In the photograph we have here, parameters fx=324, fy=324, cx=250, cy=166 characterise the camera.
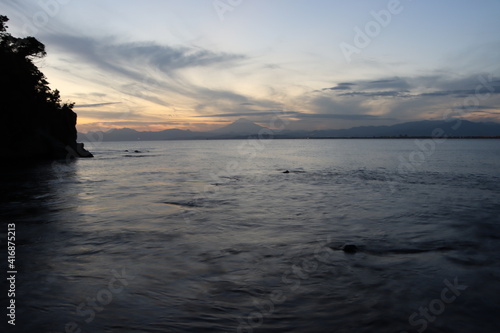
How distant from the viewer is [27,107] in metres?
44.3

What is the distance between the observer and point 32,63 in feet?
163

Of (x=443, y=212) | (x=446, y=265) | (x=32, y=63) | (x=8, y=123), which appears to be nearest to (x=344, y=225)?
(x=446, y=265)

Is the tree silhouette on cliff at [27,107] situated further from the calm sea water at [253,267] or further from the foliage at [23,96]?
the calm sea water at [253,267]

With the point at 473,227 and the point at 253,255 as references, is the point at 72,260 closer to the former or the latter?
the point at 253,255

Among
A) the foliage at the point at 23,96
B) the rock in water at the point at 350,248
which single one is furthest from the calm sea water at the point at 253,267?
the foliage at the point at 23,96

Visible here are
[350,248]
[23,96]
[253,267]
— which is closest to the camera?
[253,267]

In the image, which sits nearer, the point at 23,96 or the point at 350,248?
the point at 350,248

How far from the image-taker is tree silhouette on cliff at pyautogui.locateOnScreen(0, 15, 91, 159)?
40.5 metres

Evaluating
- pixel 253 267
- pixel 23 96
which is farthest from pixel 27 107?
pixel 253 267

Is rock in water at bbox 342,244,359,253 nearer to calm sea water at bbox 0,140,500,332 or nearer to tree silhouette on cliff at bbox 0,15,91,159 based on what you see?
calm sea water at bbox 0,140,500,332

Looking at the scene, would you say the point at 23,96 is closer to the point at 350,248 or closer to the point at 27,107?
the point at 27,107

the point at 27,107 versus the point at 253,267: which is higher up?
the point at 27,107

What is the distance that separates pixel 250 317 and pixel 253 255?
3563 millimetres

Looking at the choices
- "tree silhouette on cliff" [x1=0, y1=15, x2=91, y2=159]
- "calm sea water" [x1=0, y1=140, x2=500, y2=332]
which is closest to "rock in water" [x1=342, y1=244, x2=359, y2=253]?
"calm sea water" [x1=0, y1=140, x2=500, y2=332]
